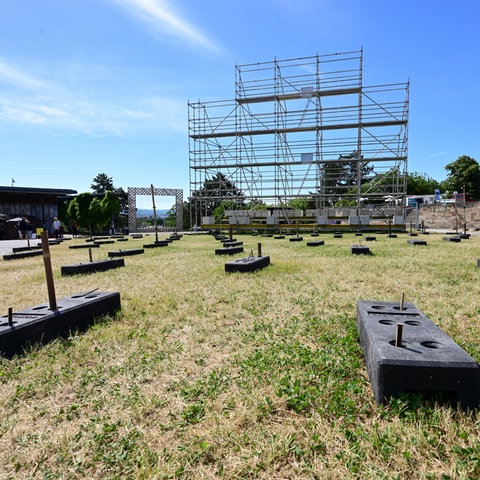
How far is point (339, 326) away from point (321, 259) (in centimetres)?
576

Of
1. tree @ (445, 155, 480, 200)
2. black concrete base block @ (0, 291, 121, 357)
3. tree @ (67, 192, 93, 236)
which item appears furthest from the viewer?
tree @ (445, 155, 480, 200)

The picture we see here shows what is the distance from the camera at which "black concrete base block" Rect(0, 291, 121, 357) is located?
3295 millimetres

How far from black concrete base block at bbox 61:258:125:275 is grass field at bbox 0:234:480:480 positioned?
12.6 feet

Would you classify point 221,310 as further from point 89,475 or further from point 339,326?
point 89,475

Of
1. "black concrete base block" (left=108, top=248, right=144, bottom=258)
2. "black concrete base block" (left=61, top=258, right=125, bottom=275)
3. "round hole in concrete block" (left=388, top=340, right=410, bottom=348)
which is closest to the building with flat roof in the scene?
"black concrete base block" (left=108, top=248, right=144, bottom=258)

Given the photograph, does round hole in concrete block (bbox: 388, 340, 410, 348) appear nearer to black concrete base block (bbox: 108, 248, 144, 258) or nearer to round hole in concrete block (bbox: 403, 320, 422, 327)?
round hole in concrete block (bbox: 403, 320, 422, 327)

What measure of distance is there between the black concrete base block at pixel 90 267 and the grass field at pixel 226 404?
3841mm

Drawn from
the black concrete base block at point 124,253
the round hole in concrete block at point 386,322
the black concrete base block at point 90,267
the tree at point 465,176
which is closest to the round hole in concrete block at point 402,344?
the round hole in concrete block at point 386,322

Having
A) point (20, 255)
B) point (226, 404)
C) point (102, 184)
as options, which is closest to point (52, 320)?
point (226, 404)

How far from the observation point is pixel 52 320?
3684 millimetres

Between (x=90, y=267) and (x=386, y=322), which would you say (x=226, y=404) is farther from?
(x=90, y=267)

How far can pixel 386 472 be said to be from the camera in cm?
171

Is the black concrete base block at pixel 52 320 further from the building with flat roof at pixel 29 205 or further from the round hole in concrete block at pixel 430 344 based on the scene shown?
the building with flat roof at pixel 29 205

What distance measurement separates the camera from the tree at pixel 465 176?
49375 mm
